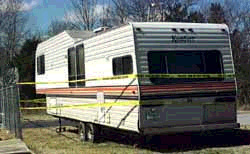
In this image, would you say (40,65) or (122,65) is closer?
(122,65)

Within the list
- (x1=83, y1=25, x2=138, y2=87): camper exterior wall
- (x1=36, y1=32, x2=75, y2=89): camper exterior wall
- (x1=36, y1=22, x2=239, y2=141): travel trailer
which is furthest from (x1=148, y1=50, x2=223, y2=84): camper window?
(x1=36, y1=32, x2=75, y2=89): camper exterior wall

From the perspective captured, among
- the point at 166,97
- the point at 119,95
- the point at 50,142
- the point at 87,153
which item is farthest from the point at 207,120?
the point at 50,142

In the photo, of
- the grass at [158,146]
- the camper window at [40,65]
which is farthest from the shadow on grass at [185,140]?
the camper window at [40,65]

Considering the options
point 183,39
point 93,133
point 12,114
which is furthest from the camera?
point 12,114

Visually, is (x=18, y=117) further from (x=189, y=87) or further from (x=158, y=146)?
(x=189, y=87)

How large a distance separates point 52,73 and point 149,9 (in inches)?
990

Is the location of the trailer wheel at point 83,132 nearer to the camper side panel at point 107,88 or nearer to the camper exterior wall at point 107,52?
the camper side panel at point 107,88

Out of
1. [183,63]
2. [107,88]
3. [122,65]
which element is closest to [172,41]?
[183,63]

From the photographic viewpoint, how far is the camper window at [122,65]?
37.9 feet

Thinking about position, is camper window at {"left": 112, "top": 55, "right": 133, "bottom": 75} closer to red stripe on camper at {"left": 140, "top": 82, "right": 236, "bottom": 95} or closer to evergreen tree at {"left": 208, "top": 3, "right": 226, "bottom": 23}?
red stripe on camper at {"left": 140, "top": 82, "right": 236, "bottom": 95}

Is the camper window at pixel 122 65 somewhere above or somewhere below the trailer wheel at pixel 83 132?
above

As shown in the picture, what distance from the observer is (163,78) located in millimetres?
11578

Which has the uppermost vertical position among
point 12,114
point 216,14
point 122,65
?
point 216,14

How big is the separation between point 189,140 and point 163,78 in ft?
8.62
